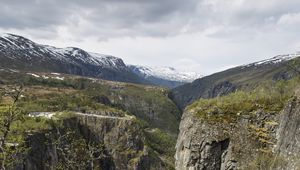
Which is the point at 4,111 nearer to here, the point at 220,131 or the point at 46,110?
the point at 220,131

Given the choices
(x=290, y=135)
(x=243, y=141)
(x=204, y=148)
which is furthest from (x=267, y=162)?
(x=204, y=148)

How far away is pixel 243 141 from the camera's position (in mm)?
31094

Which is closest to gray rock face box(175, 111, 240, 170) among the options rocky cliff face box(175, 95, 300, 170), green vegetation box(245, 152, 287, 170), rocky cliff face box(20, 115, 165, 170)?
rocky cliff face box(175, 95, 300, 170)

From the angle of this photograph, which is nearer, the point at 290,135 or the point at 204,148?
the point at 290,135

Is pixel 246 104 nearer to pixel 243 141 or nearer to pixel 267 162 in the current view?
pixel 243 141

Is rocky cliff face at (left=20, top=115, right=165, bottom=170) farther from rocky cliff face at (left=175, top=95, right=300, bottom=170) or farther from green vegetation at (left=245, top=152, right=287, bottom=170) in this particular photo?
green vegetation at (left=245, top=152, right=287, bottom=170)

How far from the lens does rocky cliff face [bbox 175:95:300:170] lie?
27.1 m

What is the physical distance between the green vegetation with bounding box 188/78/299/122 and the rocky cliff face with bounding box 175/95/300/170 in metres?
0.26

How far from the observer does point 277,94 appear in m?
33.2

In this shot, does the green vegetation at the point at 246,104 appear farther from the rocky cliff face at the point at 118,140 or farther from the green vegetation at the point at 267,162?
the rocky cliff face at the point at 118,140

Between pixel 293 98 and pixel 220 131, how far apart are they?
659 centimetres

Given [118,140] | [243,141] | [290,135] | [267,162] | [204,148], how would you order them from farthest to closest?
[118,140]
[204,148]
[243,141]
[267,162]
[290,135]

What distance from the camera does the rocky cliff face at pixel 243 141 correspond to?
2709 centimetres

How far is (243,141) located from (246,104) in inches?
135
